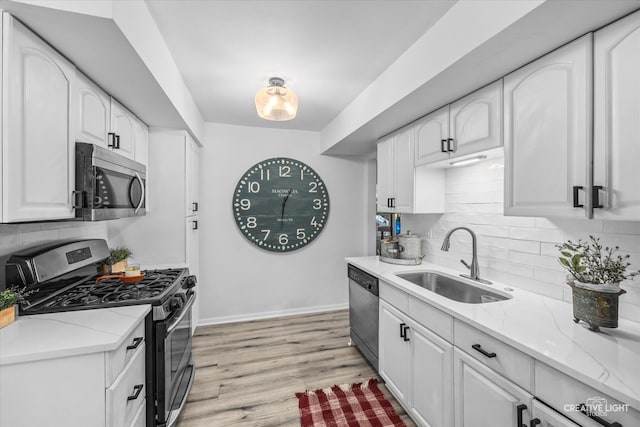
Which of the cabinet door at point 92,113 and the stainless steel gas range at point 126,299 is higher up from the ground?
the cabinet door at point 92,113

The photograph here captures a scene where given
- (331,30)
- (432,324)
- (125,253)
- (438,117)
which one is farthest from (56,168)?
(438,117)

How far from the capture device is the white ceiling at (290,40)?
1.46 meters

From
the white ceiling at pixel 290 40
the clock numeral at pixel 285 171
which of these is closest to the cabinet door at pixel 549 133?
the white ceiling at pixel 290 40

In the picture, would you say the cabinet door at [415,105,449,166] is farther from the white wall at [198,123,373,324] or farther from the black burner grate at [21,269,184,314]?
the black burner grate at [21,269,184,314]

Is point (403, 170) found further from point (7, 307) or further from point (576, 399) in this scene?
point (7, 307)

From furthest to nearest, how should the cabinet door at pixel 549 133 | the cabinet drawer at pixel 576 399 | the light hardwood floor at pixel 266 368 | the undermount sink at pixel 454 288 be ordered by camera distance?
the light hardwood floor at pixel 266 368, the undermount sink at pixel 454 288, the cabinet door at pixel 549 133, the cabinet drawer at pixel 576 399

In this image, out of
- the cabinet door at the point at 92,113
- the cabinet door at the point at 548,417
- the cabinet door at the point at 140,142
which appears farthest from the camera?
the cabinet door at the point at 140,142

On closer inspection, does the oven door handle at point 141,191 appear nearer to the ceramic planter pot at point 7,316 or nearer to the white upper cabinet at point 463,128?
the ceramic planter pot at point 7,316

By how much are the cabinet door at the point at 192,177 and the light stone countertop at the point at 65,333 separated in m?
1.50

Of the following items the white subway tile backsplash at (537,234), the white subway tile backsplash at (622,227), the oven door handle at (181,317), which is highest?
the white subway tile backsplash at (622,227)

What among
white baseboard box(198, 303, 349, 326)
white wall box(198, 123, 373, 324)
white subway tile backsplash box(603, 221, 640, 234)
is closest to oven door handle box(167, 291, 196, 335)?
white wall box(198, 123, 373, 324)

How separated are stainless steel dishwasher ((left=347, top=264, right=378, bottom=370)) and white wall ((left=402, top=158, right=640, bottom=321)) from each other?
670 mm

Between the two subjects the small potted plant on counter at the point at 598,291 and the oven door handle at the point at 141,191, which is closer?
the small potted plant on counter at the point at 598,291

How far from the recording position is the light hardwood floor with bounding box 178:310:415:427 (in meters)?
1.95
